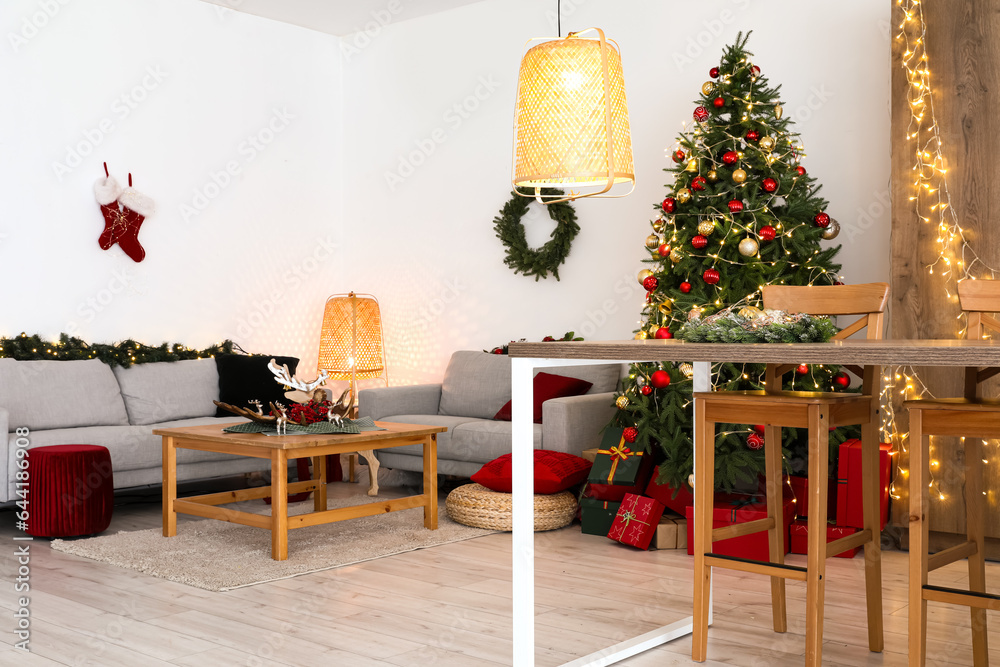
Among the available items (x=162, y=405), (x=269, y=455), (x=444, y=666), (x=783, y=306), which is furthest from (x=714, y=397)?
(x=162, y=405)

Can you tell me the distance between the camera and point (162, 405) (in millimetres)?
5184

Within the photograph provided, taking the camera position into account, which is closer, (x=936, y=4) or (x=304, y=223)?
(x=936, y=4)

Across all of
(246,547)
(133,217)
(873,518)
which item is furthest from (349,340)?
(873,518)

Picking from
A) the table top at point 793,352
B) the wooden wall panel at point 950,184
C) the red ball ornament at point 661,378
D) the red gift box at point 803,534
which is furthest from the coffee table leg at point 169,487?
the wooden wall panel at point 950,184

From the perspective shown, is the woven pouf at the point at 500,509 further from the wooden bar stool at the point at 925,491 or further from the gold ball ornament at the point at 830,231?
the wooden bar stool at the point at 925,491

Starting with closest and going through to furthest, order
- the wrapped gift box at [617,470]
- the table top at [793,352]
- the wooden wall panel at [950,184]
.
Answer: the table top at [793,352] → the wooden wall panel at [950,184] → the wrapped gift box at [617,470]

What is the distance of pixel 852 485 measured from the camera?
3.80 meters

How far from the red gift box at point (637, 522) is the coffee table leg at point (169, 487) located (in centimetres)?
195

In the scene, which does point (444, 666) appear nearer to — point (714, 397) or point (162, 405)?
point (714, 397)

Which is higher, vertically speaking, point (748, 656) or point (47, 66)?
point (47, 66)

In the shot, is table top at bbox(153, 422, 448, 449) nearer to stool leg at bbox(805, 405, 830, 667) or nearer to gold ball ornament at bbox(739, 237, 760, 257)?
gold ball ornament at bbox(739, 237, 760, 257)

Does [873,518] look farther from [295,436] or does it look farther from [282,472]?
[295,436]

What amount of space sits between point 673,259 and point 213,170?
3.26m

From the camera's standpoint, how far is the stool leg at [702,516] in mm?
2451
